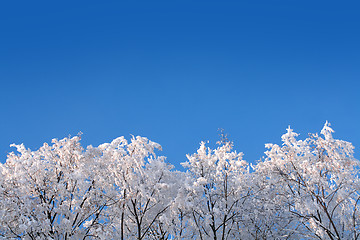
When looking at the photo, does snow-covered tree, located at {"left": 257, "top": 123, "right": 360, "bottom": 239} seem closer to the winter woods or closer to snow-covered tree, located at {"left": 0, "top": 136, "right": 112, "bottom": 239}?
the winter woods

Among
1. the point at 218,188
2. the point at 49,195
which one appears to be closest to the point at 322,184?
the point at 218,188

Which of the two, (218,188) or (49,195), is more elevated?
(218,188)

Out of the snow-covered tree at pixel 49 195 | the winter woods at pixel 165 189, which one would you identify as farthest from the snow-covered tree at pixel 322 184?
the snow-covered tree at pixel 49 195

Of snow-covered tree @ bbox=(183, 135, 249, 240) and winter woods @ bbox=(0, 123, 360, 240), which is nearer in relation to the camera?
winter woods @ bbox=(0, 123, 360, 240)

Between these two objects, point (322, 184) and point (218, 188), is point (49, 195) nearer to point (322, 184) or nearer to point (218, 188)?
point (218, 188)

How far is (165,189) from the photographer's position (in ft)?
50.3

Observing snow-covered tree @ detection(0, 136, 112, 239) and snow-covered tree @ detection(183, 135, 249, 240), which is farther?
snow-covered tree @ detection(183, 135, 249, 240)

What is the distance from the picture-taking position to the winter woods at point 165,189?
41.8ft

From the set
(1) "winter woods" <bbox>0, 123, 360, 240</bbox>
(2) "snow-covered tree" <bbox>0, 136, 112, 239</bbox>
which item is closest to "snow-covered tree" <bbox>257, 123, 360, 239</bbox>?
(1) "winter woods" <bbox>0, 123, 360, 240</bbox>

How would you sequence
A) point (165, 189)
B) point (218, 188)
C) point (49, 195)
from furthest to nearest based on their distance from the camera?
point (218, 188), point (165, 189), point (49, 195)

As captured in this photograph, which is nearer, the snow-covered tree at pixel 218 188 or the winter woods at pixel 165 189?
the winter woods at pixel 165 189

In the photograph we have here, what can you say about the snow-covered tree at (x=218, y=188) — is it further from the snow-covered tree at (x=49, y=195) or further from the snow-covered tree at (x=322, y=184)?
the snow-covered tree at (x=49, y=195)

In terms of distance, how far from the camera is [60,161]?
1479cm

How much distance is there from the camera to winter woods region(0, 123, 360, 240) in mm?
12742
